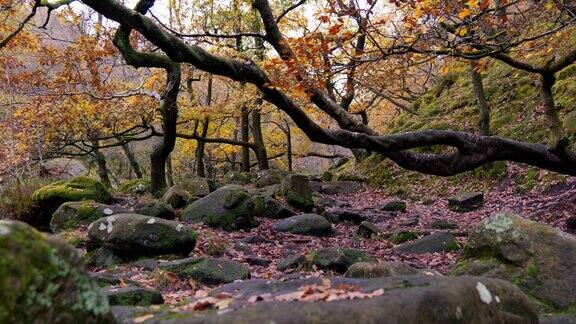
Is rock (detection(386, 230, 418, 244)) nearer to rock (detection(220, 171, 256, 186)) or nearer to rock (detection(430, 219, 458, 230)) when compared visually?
rock (detection(430, 219, 458, 230))

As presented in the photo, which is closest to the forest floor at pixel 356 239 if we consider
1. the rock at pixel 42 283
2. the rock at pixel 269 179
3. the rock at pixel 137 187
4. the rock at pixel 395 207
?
the rock at pixel 395 207

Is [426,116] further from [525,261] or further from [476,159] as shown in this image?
[525,261]

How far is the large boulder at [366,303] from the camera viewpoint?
2.73 metres

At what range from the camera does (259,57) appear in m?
18.6

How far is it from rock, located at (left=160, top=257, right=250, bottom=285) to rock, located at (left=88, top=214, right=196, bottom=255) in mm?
853

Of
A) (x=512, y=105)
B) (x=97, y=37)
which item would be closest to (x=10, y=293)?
(x=97, y=37)

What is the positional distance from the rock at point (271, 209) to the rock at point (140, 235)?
4.63 metres

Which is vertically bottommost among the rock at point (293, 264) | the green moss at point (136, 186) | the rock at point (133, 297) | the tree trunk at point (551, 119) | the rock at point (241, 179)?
the rock at point (293, 264)

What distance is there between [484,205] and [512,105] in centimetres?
606

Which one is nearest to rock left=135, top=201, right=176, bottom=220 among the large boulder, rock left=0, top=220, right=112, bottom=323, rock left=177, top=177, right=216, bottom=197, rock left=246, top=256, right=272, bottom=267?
rock left=246, top=256, right=272, bottom=267

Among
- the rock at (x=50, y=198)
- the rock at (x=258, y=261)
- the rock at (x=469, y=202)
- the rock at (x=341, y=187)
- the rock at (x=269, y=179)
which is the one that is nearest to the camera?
the rock at (x=258, y=261)

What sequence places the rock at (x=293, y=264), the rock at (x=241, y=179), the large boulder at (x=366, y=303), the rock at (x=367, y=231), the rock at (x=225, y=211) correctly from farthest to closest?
the rock at (x=241, y=179) < the rock at (x=225, y=211) < the rock at (x=367, y=231) < the rock at (x=293, y=264) < the large boulder at (x=366, y=303)

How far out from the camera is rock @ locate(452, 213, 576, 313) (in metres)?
5.05

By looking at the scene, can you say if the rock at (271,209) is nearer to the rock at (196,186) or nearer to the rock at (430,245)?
the rock at (196,186)
